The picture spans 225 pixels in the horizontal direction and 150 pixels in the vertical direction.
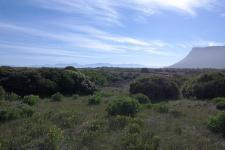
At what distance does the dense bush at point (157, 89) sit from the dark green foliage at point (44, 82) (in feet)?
15.9

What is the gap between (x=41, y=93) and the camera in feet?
85.2

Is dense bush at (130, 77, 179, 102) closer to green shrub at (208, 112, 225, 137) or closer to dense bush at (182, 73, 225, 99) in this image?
dense bush at (182, 73, 225, 99)

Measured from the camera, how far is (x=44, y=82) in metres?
26.6

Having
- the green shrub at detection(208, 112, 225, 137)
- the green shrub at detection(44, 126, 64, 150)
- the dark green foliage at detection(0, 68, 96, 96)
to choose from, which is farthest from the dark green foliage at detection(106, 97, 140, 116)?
the dark green foliage at detection(0, 68, 96, 96)

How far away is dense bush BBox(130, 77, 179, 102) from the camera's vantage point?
25.6m

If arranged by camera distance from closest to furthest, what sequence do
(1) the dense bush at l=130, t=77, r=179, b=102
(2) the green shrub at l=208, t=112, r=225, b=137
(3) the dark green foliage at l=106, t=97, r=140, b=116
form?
1. (2) the green shrub at l=208, t=112, r=225, b=137
2. (3) the dark green foliage at l=106, t=97, r=140, b=116
3. (1) the dense bush at l=130, t=77, r=179, b=102

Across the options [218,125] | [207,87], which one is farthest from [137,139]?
[207,87]

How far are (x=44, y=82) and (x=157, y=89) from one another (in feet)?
29.4

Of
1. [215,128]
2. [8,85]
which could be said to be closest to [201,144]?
[215,128]

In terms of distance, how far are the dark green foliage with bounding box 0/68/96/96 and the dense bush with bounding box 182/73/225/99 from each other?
27.7ft

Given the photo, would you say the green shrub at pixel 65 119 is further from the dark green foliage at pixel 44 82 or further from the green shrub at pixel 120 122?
the dark green foliage at pixel 44 82

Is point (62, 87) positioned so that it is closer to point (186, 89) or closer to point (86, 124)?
point (186, 89)

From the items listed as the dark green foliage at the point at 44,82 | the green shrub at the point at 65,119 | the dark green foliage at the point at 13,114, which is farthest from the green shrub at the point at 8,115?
the dark green foliage at the point at 44,82

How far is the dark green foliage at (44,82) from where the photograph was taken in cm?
2583
